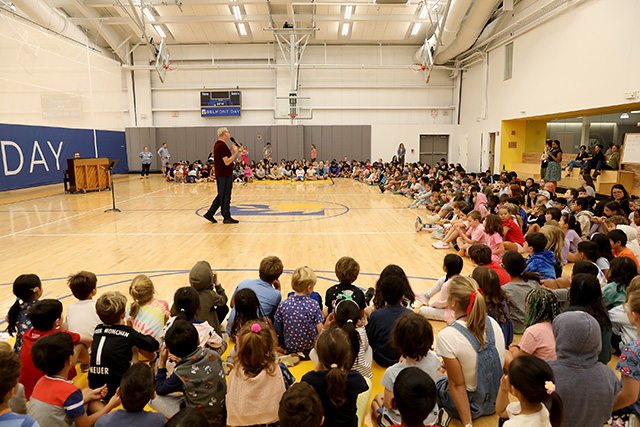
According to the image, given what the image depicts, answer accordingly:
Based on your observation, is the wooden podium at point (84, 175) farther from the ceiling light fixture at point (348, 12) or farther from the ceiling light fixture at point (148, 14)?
the ceiling light fixture at point (348, 12)

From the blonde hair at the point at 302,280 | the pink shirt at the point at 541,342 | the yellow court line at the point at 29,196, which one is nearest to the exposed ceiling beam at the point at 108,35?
the yellow court line at the point at 29,196

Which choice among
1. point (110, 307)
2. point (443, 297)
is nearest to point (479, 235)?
point (443, 297)

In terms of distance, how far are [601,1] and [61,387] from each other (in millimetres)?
12899

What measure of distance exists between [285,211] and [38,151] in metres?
9.62

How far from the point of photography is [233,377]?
2307 mm

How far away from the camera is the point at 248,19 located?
59.9 feet

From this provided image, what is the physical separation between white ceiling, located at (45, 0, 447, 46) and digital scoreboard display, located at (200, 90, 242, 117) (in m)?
2.56

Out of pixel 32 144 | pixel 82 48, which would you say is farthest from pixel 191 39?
pixel 32 144

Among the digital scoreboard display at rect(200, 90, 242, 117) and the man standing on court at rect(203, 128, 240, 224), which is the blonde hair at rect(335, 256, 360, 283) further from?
the digital scoreboard display at rect(200, 90, 242, 117)

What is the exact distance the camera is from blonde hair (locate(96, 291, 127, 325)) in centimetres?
277

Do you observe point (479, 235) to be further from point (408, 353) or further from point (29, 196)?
point (29, 196)

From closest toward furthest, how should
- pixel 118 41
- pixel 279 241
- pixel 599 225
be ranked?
1. pixel 599 225
2. pixel 279 241
3. pixel 118 41

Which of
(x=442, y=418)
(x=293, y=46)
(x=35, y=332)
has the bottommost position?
(x=442, y=418)

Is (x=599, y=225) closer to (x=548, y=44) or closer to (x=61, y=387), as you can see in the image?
(x=61, y=387)
